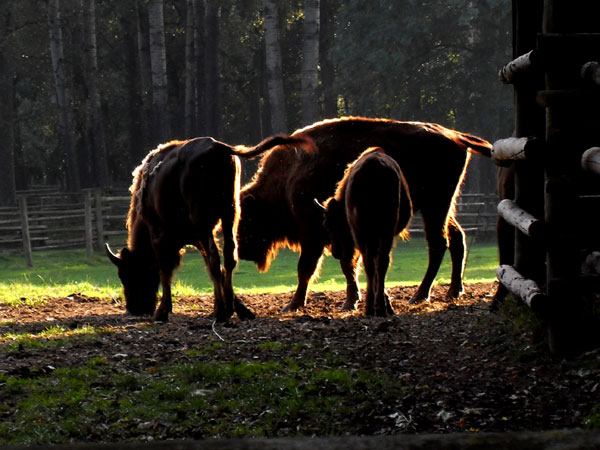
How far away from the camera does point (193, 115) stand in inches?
1436

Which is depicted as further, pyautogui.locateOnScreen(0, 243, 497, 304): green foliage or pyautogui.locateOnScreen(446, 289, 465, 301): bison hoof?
pyautogui.locateOnScreen(0, 243, 497, 304): green foliage

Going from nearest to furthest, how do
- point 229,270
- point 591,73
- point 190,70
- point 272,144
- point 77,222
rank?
point 591,73 → point 229,270 → point 272,144 → point 77,222 → point 190,70

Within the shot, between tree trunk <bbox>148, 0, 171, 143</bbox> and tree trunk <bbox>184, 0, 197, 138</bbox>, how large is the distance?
89.8 inches

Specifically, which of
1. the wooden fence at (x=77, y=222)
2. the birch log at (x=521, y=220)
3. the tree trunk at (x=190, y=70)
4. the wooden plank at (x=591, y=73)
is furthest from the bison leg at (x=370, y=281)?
the tree trunk at (x=190, y=70)

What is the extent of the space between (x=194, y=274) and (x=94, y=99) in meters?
13.7

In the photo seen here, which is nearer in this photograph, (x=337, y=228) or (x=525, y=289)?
(x=525, y=289)

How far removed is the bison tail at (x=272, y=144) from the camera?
34.2 feet

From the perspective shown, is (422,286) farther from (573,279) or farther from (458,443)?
(458,443)

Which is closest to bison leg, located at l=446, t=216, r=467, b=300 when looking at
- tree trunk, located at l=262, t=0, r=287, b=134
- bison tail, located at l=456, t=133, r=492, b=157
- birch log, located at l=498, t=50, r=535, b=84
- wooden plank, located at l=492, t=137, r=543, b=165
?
bison tail, located at l=456, t=133, r=492, b=157

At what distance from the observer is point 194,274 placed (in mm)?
22984

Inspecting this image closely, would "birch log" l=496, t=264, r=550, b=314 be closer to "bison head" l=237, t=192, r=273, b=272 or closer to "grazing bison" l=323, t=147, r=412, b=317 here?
"grazing bison" l=323, t=147, r=412, b=317

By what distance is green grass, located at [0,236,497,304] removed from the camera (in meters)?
16.8

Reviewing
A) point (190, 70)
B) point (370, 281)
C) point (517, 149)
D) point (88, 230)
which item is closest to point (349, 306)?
point (370, 281)

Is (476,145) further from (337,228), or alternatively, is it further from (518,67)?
(518,67)
